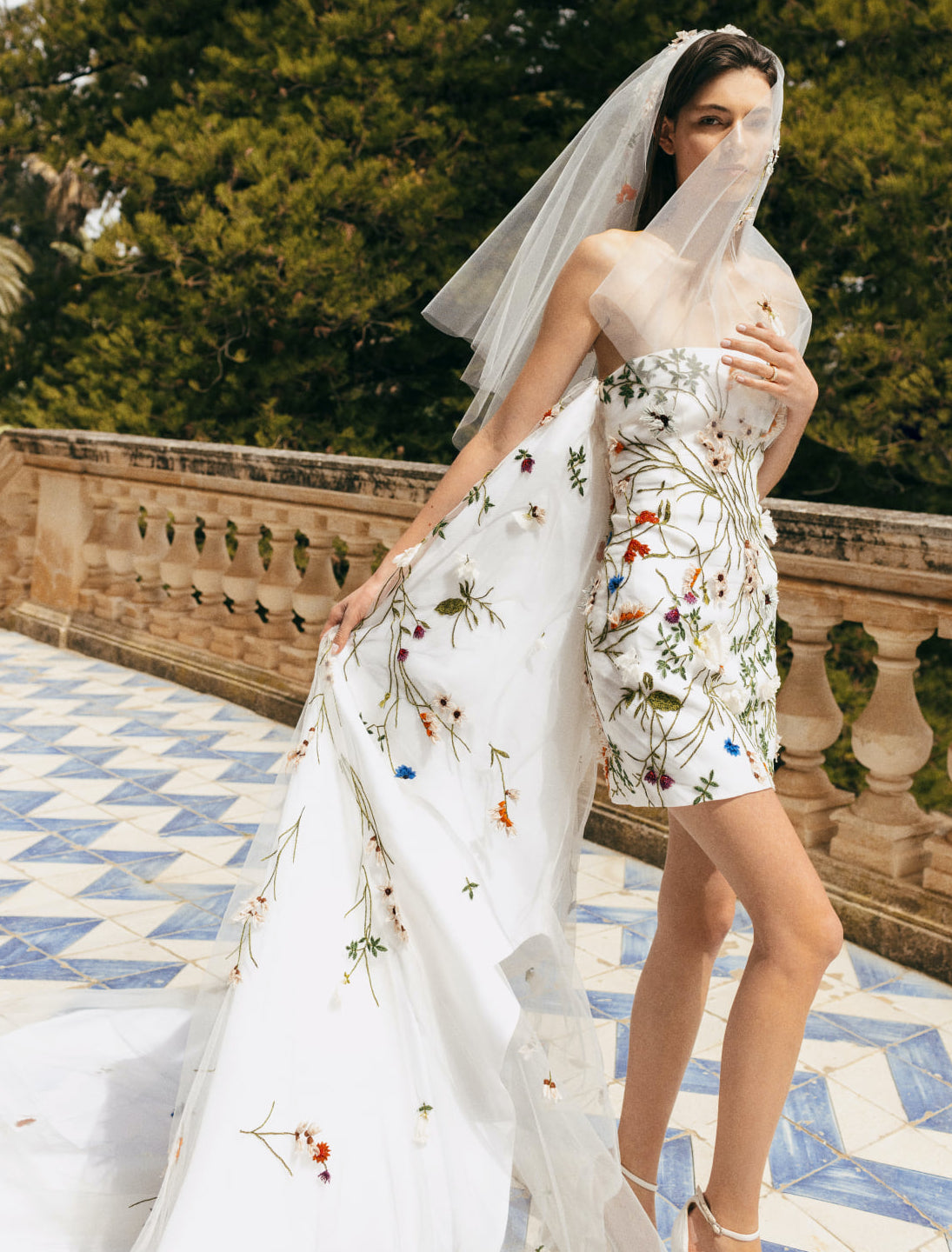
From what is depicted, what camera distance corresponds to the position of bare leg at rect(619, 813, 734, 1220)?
78.8 inches

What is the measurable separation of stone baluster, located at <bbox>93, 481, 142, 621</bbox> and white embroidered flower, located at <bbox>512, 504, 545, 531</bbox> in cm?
505

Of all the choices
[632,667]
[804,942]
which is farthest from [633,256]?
[804,942]

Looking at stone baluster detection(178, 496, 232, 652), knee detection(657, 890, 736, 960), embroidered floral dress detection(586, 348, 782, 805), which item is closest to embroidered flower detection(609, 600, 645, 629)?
embroidered floral dress detection(586, 348, 782, 805)

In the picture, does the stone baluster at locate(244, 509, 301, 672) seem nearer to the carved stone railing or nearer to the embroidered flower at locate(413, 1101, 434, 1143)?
the carved stone railing

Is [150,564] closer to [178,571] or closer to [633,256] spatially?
[178,571]

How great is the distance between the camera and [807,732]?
11.7ft

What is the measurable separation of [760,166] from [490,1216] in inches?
64.1

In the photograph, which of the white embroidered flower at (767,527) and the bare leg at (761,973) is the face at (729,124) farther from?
the bare leg at (761,973)

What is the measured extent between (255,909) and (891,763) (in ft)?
6.79

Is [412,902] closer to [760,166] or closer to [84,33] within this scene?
[760,166]

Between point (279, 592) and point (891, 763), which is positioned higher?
point (891, 763)

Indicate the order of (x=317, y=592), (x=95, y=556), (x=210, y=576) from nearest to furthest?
(x=317, y=592), (x=210, y=576), (x=95, y=556)

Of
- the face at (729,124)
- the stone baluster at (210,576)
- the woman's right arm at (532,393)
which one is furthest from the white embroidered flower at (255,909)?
the stone baluster at (210,576)

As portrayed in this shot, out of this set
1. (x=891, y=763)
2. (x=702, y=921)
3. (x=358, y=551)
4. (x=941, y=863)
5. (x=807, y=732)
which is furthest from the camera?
(x=358, y=551)
